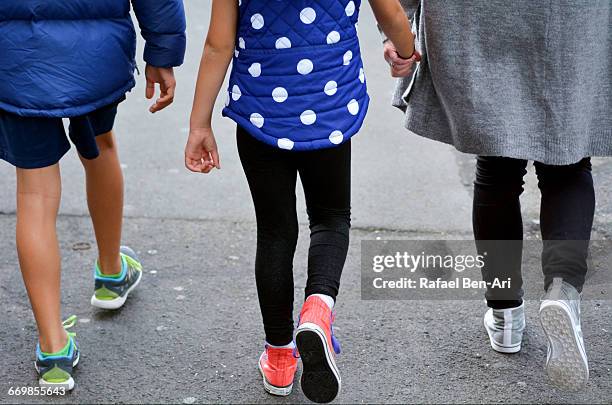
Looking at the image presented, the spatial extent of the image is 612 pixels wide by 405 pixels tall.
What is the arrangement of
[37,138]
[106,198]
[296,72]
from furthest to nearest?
[106,198] < [37,138] < [296,72]

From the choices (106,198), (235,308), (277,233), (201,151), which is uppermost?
(201,151)

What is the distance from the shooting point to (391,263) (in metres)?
→ 3.95

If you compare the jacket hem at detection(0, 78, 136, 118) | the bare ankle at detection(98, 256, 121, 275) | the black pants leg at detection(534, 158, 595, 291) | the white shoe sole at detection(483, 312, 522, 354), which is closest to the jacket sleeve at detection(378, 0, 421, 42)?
the black pants leg at detection(534, 158, 595, 291)

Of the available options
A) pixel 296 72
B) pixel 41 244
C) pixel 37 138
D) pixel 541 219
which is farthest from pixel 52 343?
pixel 541 219

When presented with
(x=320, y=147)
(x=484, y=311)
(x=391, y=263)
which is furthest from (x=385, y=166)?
(x=320, y=147)

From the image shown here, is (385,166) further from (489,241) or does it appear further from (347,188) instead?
(347,188)

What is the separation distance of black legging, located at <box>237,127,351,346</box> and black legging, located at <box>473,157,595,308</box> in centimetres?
53

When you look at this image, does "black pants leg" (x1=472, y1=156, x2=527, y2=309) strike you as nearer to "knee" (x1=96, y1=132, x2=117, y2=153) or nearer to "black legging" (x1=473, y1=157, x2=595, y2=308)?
"black legging" (x1=473, y1=157, x2=595, y2=308)

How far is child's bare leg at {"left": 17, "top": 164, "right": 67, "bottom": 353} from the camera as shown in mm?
2977

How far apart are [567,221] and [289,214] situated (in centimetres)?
87

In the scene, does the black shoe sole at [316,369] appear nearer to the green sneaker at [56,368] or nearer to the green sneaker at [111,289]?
the green sneaker at [56,368]

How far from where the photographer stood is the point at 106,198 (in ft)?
11.1

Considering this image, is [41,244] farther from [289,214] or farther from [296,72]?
[296,72]

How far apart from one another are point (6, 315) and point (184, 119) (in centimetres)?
242
